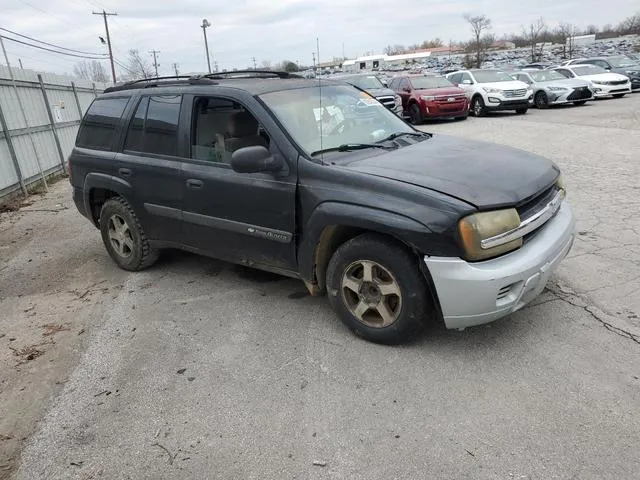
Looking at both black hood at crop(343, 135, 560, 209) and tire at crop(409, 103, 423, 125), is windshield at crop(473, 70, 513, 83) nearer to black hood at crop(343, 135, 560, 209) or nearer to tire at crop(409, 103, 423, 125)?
tire at crop(409, 103, 423, 125)

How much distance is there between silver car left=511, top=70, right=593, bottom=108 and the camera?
19359 mm

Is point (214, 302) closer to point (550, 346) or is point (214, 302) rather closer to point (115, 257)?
point (115, 257)

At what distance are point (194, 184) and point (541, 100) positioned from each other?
19.4 meters

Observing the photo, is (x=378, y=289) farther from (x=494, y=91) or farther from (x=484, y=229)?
(x=494, y=91)

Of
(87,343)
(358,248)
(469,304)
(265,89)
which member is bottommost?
(87,343)

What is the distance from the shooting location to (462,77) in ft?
67.1

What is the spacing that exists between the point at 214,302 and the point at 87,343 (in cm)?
105

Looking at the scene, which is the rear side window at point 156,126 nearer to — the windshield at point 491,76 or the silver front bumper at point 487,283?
the silver front bumper at point 487,283

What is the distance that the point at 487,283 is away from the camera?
3047 mm

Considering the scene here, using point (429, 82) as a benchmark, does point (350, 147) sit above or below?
above

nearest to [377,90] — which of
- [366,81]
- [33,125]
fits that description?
[366,81]

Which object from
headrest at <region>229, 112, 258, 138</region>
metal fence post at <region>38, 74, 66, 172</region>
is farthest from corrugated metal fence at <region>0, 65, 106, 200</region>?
headrest at <region>229, 112, 258, 138</region>

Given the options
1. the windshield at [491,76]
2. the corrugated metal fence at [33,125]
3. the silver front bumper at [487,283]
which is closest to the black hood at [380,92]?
the windshield at [491,76]

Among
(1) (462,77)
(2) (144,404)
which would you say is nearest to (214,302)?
(2) (144,404)
